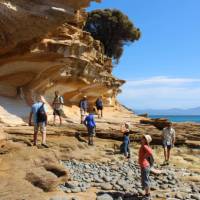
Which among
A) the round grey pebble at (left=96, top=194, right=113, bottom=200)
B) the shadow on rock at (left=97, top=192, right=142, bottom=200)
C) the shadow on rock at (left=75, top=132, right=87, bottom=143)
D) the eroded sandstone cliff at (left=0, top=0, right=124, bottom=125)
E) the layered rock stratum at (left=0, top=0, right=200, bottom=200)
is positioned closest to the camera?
the round grey pebble at (left=96, top=194, right=113, bottom=200)

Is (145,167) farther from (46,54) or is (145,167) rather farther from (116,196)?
(46,54)

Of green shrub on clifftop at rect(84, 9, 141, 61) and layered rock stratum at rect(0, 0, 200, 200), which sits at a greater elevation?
green shrub on clifftop at rect(84, 9, 141, 61)

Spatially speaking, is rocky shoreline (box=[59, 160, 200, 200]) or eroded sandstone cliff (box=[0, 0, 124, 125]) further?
eroded sandstone cliff (box=[0, 0, 124, 125])

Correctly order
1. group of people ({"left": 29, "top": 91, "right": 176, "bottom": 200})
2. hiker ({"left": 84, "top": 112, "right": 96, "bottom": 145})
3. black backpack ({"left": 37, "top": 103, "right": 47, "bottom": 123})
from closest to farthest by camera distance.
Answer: group of people ({"left": 29, "top": 91, "right": 176, "bottom": 200}) < black backpack ({"left": 37, "top": 103, "right": 47, "bottom": 123}) < hiker ({"left": 84, "top": 112, "right": 96, "bottom": 145})

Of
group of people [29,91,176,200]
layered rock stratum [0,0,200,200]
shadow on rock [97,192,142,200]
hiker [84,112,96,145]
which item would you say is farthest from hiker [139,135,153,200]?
hiker [84,112,96,145]

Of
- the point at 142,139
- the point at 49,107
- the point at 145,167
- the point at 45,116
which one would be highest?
the point at 49,107

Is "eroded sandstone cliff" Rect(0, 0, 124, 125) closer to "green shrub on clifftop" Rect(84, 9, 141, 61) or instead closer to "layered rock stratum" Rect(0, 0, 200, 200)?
"layered rock stratum" Rect(0, 0, 200, 200)

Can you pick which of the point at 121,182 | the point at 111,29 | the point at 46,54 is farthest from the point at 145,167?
the point at 111,29

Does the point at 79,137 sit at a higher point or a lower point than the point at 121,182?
higher

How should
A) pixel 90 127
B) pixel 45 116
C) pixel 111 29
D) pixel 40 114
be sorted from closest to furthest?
pixel 40 114 → pixel 45 116 → pixel 90 127 → pixel 111 29

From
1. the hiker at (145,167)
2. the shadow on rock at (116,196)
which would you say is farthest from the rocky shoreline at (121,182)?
the hiker at (145,167)

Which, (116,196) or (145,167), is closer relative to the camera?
(145,167)

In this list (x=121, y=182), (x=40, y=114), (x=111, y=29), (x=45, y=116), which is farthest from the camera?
(x=111, y=29)

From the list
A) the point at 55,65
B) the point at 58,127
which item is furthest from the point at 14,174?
the point at 55,65
